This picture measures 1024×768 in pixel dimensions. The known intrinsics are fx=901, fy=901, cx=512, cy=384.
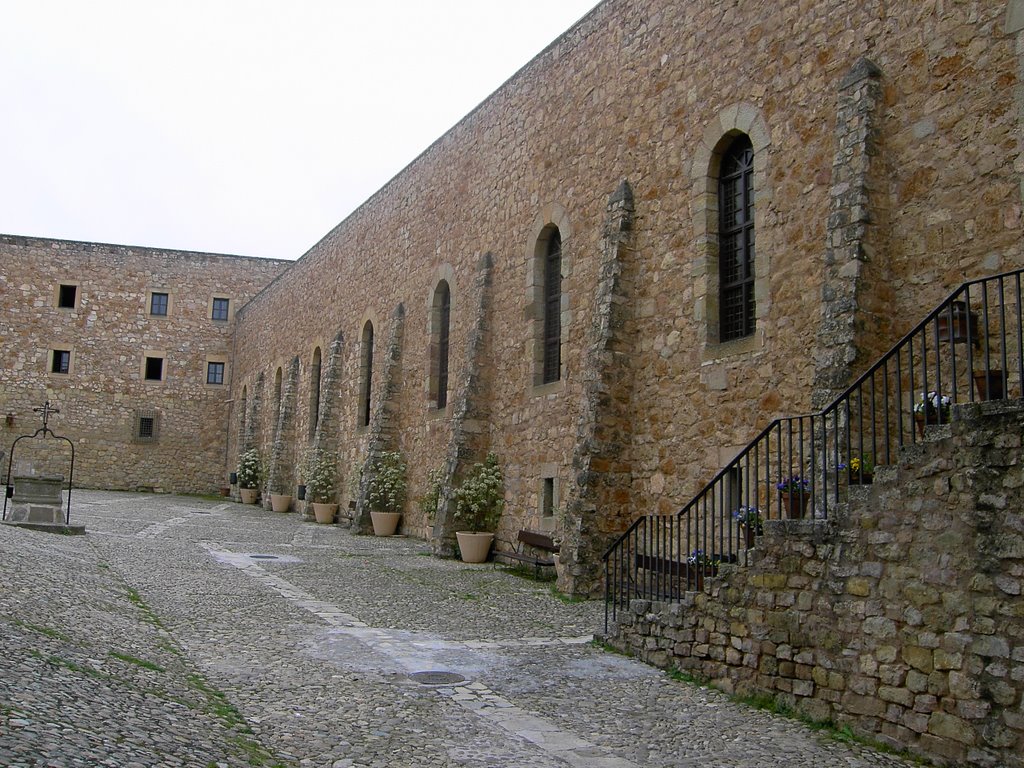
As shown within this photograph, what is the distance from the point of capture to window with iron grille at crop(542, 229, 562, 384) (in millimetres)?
13977

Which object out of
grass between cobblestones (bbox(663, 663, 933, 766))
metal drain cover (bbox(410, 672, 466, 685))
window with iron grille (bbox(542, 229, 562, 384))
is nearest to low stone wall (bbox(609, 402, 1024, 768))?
grass between cobblestones (bbox(663, 663, 933, 766))

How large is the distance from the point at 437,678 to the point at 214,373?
108 feet

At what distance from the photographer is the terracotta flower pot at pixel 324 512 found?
22.8 meters

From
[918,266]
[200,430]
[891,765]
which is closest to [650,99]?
[918,266]

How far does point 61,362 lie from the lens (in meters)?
35.2

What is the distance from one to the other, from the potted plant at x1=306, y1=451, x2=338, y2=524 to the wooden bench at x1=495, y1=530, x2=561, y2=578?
A: 9915 millimetres

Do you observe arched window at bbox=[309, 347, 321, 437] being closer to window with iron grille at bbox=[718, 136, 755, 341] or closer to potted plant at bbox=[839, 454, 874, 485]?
window with iron grille at bbox=[718, 136, 755, 341]

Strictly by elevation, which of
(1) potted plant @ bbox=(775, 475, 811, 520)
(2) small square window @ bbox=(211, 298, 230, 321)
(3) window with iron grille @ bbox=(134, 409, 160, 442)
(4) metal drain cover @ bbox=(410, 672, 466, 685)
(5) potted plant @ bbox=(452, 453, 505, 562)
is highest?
(2) small square window @ bbox=(211, 298, 230, 321)

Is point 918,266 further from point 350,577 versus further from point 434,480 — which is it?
point 434,480

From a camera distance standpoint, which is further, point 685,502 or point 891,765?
point 685,502

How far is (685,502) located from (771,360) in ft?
6.50

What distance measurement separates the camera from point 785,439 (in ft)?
29.4

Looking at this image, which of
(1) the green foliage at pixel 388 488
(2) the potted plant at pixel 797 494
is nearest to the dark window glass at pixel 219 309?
(1) the green foliage at pixel 388 488

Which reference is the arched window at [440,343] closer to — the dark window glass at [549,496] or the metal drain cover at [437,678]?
the dark window glass at [549,496]
